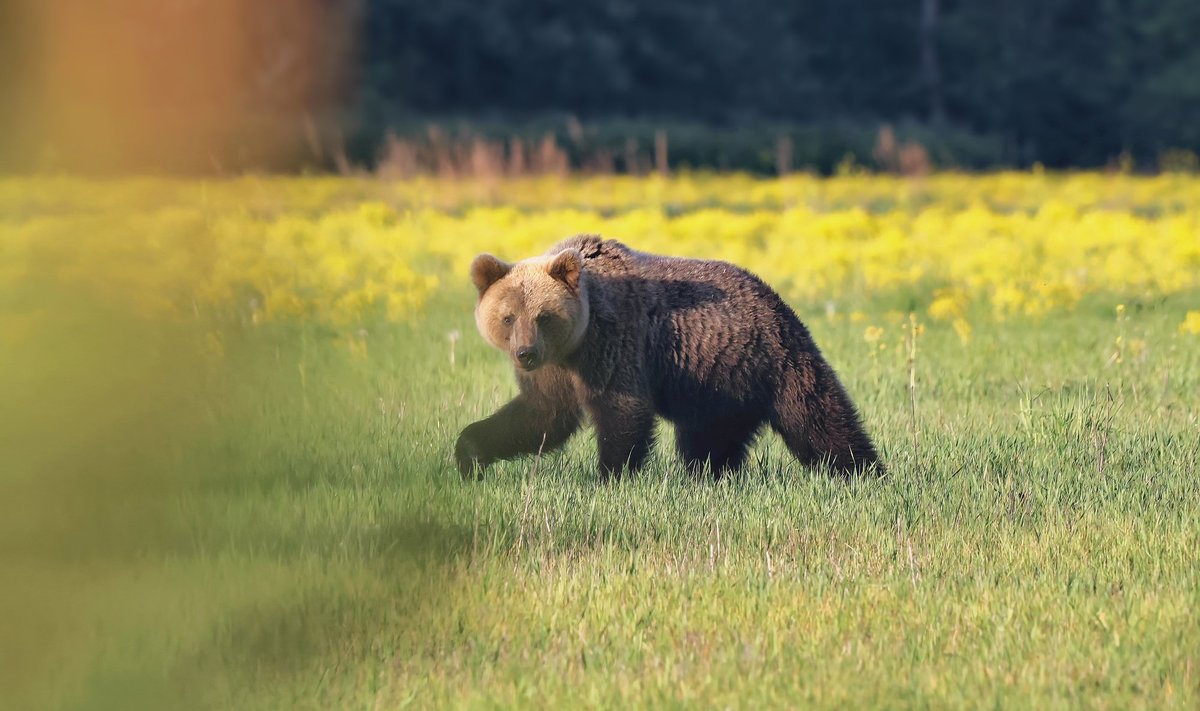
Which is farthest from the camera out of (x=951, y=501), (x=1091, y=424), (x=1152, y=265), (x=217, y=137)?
(x=217, y=137)

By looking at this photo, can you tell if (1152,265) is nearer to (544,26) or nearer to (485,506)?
(485,506)

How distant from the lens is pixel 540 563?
530cm

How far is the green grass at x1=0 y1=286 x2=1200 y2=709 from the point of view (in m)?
4.07

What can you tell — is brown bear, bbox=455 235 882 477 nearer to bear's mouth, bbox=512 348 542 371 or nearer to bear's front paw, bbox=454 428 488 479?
bear's front paw, bbox=454 428 488 479

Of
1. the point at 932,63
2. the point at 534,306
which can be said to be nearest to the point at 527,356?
the point at 534,306

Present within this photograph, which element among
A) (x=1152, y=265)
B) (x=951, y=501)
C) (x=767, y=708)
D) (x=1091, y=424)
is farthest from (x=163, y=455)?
(x=1152, y=265)

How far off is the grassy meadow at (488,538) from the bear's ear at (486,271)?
831 mm

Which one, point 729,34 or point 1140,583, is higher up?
point 729,34

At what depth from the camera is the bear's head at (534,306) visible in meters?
6.12

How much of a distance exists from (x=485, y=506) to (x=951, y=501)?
6.01 ft

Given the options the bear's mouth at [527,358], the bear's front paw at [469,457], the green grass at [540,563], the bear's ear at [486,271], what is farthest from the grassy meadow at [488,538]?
the bear's ear at [486,271]

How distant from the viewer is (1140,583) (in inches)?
197

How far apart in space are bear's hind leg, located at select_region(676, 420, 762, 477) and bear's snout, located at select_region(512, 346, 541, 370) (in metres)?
1.00

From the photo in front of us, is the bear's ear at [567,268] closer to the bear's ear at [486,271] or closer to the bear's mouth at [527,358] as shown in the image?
the bear's ear at [486,271]
